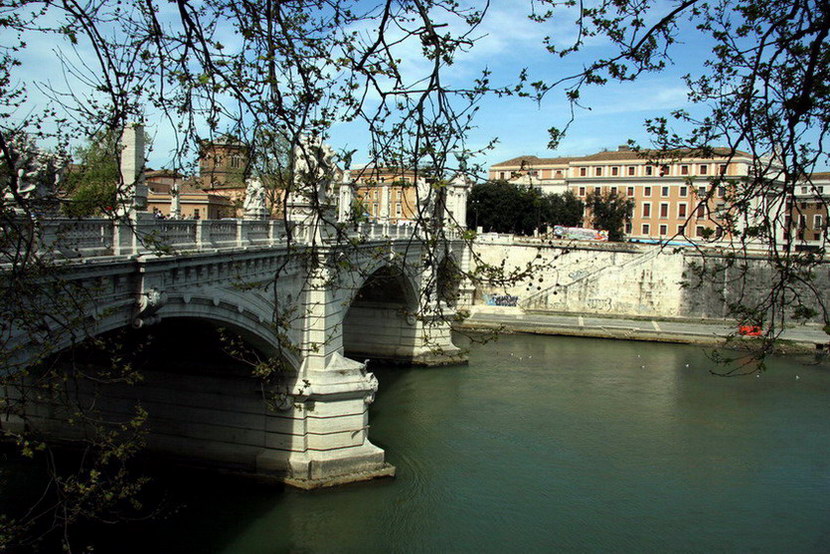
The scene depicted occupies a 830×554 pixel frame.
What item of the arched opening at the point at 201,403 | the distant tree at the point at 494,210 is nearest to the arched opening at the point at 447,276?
the arched opening at the point at 201,403

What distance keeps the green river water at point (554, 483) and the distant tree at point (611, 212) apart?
26233 millimetres

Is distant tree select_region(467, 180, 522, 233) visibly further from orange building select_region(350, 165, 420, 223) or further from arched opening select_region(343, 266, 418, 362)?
orange building select_region(350, 165, 420, 223)

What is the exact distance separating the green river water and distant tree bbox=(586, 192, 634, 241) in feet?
86.1

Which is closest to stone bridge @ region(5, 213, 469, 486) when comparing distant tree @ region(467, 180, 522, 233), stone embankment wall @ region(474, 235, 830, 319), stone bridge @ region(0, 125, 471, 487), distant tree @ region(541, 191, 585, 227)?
stone bridge @ region(0, 125, 471, 487)

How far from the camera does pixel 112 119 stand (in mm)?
4359

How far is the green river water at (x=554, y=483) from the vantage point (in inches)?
471

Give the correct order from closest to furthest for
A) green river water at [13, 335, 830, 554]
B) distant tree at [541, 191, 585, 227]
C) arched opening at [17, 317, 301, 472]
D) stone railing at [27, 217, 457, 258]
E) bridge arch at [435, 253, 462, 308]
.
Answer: bridge arch at [435, 253, 462, 308] < stone railing at [27, 217, 457, 258] < green river water at [13, 335, 830, 554] < arched opening at [17, 317, 301, 472] < distant tree at [541, 191, 585, 227]

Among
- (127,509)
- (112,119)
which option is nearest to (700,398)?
(127,509)

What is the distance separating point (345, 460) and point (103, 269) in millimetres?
7255

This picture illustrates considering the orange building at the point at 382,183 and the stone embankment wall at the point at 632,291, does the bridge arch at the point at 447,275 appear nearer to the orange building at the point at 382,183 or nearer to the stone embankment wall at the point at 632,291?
the orange building at the point at 382,183

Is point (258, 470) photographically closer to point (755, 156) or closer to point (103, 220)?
point (103, 220)

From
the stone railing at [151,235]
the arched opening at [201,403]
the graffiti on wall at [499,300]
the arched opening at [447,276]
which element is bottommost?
the arched opening at [201,403]

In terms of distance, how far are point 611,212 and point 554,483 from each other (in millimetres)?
35496

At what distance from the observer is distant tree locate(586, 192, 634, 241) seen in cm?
4728
